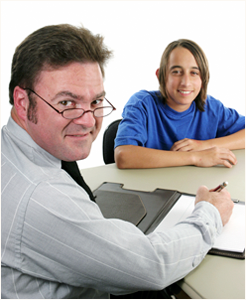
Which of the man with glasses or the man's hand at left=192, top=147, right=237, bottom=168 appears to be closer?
the man with glasses

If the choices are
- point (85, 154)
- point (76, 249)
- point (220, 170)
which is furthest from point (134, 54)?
point (76, 249)

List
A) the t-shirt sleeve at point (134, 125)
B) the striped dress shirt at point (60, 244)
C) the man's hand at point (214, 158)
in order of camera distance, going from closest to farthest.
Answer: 1. the striped dress shirt at point (60, 244)
2. the man's hand at point (214, 158)
3. the t-shirt sleeve at point (134, 125)

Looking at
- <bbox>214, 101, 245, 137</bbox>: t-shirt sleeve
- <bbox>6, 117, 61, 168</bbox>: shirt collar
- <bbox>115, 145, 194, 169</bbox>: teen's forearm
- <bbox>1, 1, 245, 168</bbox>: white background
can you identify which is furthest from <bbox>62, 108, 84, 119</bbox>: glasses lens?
<bbox>1, 1, 245, 168</bbox>: white background

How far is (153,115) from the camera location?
5.49ft

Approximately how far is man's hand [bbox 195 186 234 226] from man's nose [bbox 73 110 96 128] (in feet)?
1.51

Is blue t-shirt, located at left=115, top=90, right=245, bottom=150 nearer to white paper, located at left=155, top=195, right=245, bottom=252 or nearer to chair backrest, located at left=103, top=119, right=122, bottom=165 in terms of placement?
chair backrest, located at left=103, top=119, right=122, bottom=165

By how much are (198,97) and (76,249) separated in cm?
141

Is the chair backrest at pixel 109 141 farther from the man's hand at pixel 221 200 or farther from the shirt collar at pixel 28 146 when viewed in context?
the shirt collar at pixel 28 146

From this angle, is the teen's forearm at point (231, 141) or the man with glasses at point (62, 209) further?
the teen's forearm at point (231, 141)

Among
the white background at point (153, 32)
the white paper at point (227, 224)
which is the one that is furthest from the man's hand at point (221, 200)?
the white background at point (153, 32)

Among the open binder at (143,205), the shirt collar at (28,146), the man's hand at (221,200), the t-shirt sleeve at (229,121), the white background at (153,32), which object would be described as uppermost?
the white background at (153,32)

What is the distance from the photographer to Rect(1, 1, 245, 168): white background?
332 centimetres

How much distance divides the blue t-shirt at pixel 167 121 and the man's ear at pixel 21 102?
0.85m

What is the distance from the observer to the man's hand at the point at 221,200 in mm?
849
